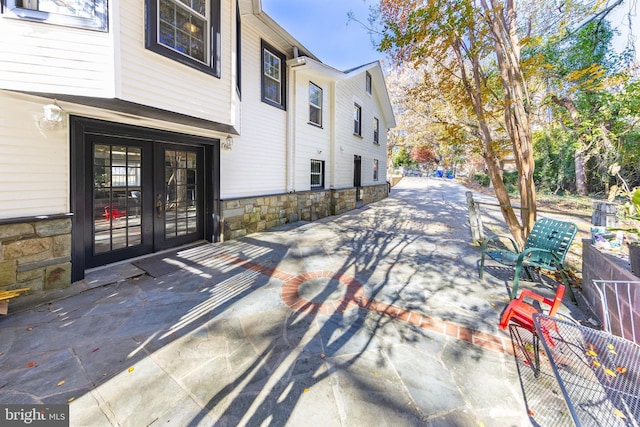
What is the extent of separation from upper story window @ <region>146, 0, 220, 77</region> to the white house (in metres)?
0.02

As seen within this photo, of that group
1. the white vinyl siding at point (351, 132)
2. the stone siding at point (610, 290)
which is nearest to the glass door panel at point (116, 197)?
the stone siding at point (610, 290)

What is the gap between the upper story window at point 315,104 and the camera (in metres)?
9.70

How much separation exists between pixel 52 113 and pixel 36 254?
6.13 ft

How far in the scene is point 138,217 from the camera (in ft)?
16.1

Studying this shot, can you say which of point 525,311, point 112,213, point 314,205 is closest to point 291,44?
point 314,205

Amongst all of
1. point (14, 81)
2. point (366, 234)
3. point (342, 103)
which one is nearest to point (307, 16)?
point (342, 103)

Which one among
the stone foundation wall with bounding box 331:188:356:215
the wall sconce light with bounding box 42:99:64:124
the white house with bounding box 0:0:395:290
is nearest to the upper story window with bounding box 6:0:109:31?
the white house with bounding box 0:0:395:290

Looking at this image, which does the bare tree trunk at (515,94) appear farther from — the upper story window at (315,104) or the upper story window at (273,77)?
the upper story window at (315,104)

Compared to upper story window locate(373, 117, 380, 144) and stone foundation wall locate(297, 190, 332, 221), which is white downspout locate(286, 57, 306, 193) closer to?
stone foundation wall locate(297, 190, 332, 221)

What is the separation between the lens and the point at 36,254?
350 centimetres

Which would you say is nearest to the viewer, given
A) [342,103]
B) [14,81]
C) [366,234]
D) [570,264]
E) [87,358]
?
[87,358]

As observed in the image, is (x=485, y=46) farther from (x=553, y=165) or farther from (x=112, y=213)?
(x=553, y=165)

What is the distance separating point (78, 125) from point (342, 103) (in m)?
9.40

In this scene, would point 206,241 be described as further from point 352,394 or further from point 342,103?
point 342,103
